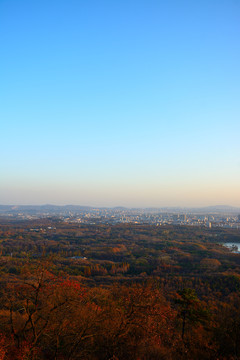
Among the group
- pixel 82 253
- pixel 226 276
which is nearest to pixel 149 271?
pixel 226 276

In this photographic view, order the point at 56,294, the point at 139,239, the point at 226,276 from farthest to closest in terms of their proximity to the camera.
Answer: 1. the point at 139,239
2. the point at 226,276
3. the point at 56,294

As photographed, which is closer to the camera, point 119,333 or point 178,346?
point 119,333

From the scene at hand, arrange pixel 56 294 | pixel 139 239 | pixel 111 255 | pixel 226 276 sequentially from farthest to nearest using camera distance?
pixel 139 239
pixel 111 255
pixel 226 276
pixel 56 294

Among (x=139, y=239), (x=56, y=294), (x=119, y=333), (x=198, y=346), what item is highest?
(x=56, y=294)

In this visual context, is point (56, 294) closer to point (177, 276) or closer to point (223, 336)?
point (223, 336)

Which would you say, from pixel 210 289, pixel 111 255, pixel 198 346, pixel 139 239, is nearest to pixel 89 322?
pixel 198 346

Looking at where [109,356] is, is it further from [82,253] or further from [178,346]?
[82,253]

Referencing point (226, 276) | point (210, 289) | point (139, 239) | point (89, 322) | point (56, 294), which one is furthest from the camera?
point (139, 239)

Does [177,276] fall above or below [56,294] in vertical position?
below

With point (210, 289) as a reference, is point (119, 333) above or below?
above
